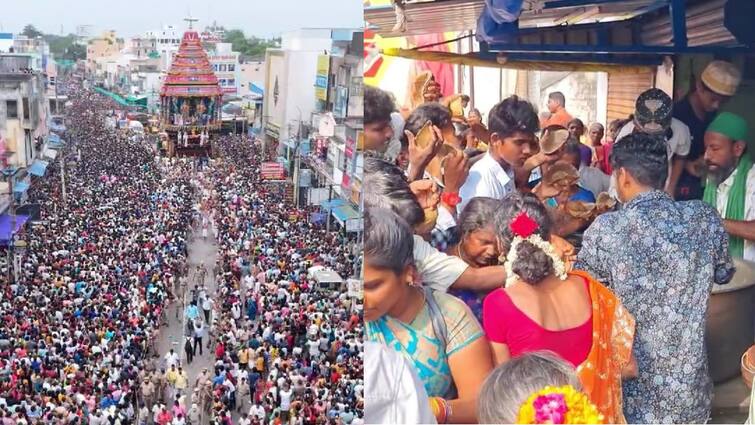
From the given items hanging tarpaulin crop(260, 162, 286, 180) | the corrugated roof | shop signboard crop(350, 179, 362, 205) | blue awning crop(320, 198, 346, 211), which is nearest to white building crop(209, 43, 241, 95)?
hanging tarpaulin crop(260, 162, 286, 180)

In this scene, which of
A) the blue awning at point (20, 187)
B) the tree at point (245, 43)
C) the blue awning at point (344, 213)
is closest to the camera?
the blue awning at point (344, 213)

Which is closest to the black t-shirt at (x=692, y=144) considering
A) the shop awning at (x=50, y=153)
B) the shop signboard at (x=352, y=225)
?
the shop signboard at (x=352, y=225)

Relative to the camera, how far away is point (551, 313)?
10.4 feet

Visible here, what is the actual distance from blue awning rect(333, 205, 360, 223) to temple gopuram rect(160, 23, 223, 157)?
7427mm

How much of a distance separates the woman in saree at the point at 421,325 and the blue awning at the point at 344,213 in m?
13.0

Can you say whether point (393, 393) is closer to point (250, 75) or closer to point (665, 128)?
point (665, 128)

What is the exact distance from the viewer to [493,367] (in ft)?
10.2

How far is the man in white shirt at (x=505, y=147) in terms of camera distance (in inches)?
127

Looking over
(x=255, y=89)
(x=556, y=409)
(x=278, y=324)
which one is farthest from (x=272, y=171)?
(x=556, y=409)

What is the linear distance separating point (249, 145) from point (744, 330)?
2332 cm

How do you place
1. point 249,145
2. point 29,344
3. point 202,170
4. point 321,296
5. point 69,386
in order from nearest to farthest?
1. point 69,386
2. point 29,344
3. point 321,296
4. point 202,170
5. point 249,145

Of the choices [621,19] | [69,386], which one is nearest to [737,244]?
[621,19]

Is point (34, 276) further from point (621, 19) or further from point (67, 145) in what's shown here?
point (67, 145)

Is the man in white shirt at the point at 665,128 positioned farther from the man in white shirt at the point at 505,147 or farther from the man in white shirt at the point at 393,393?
the man in white shirt at the point at 393,393
